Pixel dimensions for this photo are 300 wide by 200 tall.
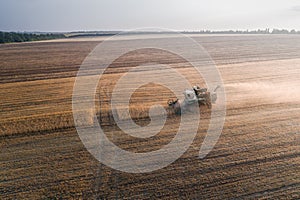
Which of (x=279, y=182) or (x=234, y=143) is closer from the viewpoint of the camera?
(x=279, y=182)

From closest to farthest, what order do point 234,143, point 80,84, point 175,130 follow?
1. point 234,143
2. point 175,130
3. point 80,84

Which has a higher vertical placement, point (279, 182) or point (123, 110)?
point (123, 110)

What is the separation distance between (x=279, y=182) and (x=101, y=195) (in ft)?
18.6

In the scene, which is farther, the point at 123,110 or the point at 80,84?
the point at 80,84

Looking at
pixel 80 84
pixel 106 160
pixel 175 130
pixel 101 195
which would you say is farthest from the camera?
pixel 80 84

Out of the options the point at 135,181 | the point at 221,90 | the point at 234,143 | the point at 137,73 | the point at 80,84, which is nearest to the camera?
the point at 135,181

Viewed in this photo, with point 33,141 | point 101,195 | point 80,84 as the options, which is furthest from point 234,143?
point 80,84

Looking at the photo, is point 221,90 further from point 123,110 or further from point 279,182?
point 279,182

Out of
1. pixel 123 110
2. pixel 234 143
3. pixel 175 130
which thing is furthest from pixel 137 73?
pixel 234 143

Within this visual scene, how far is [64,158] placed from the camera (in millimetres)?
11984

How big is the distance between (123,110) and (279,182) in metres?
9.26

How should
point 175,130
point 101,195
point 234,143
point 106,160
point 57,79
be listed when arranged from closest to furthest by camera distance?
1. point 101,195
2. point 106,160
3. point 234,143
4. point 175,130
5. point 57,79

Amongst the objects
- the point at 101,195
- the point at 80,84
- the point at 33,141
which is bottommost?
the point at 101,195

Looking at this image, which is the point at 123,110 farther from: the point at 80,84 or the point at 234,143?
the point at 80,84
